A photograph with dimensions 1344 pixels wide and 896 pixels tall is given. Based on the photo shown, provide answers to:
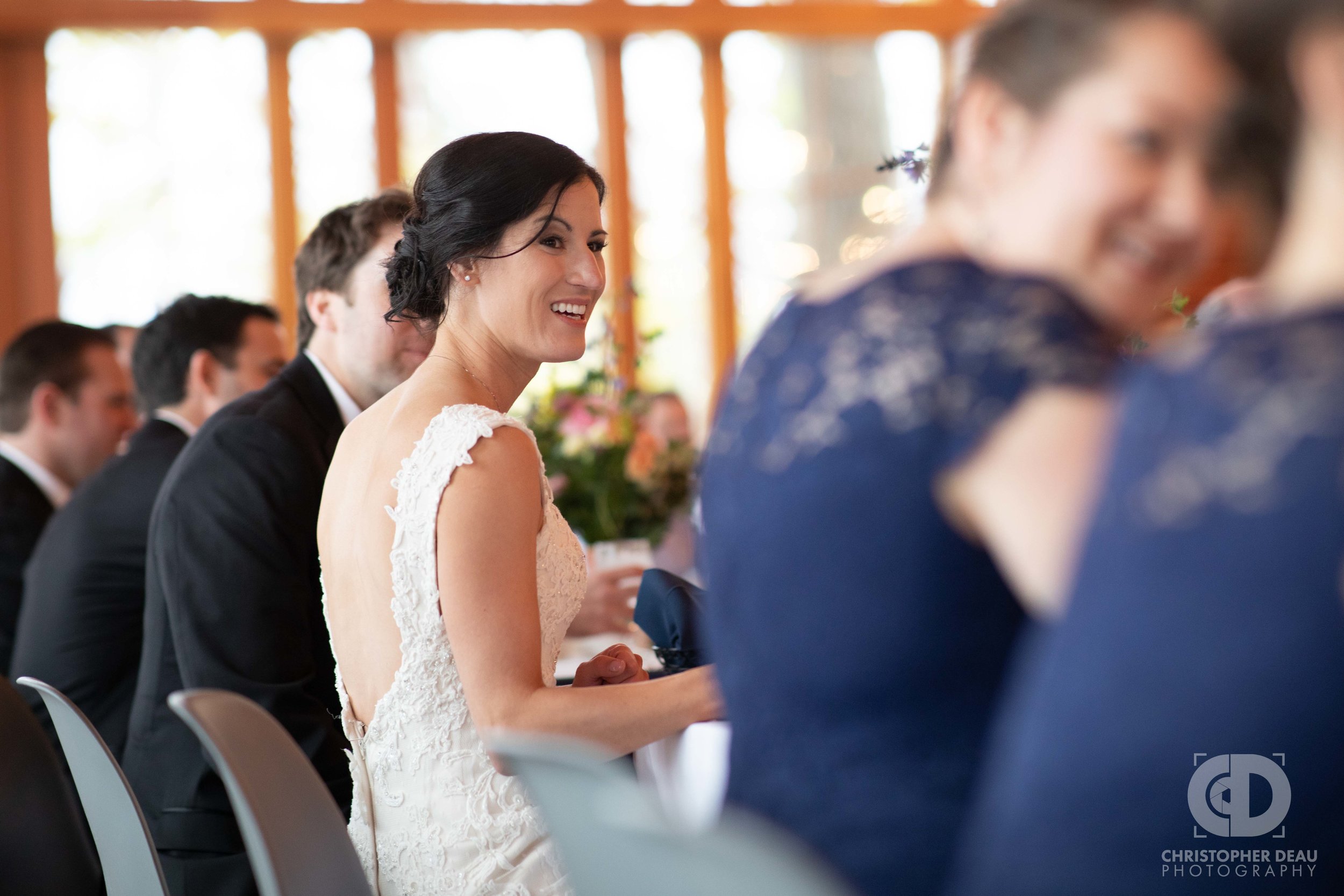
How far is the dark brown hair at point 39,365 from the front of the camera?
408cm

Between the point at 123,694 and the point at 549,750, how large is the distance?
A: 8.10ft

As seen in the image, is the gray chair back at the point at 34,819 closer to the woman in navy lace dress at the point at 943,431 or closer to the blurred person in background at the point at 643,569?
the blurred person in background at the point at 643,569

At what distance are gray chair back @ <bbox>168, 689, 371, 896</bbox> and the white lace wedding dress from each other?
285 millimetres

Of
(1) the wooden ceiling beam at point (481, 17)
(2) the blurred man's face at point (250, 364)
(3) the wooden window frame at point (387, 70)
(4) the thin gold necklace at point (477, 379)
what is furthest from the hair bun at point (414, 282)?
(1) the wooden ceiling beam at point (481, 17)

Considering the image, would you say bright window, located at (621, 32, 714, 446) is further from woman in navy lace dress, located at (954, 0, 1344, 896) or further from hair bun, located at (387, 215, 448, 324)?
woman in navy lace dress, located at (954, 0, 1344, 896)

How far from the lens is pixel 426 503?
168 cm

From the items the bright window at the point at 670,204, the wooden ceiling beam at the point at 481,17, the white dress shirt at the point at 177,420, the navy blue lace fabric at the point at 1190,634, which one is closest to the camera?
the navy blue lace fabric at the point at 1190,634

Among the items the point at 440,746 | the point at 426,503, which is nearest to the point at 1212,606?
the point at 426,503

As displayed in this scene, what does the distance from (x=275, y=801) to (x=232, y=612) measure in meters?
1.02

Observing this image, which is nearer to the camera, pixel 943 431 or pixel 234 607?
pixel 943 431

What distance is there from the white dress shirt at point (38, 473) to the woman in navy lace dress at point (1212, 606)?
3.87 m

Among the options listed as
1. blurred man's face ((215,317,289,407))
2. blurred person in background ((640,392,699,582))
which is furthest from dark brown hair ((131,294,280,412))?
blurred person in background ((640,392,699,582))

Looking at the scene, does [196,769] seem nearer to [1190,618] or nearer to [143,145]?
[1190,618]

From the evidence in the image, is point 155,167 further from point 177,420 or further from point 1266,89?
point 1266,89
